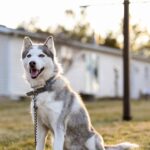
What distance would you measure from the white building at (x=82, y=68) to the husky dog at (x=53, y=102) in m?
19.3

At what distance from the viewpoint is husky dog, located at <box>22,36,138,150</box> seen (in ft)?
26.9

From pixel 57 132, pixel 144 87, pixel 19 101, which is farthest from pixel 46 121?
pixel 144 87

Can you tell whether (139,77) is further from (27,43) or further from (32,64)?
(32,64)

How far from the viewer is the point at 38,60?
8047 millimetres

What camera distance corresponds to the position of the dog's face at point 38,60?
8.07 m

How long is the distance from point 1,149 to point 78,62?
29638mm

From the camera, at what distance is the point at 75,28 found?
64750 mm

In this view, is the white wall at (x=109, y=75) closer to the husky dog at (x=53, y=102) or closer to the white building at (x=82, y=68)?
the white building at (x=82, y=68)

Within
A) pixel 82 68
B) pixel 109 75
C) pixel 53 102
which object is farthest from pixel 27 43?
pixel 109 75

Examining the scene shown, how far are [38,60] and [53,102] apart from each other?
0.66 meters

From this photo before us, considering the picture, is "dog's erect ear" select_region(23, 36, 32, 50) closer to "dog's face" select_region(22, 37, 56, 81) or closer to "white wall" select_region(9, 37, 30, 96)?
"dog's face" select_region(22, 37, 56, 81)

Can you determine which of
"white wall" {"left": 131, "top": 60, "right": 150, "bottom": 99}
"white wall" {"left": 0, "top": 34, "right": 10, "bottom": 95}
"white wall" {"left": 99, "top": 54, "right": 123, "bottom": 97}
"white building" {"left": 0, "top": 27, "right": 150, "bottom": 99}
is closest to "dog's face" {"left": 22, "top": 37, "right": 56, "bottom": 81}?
"white building" {"left": 0, "top": 27, "right": 150, "bottom": 99}

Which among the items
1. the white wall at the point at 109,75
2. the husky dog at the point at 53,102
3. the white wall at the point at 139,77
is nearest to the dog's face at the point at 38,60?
the husky dog at the point at 53,102

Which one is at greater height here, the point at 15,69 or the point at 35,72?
the point at 35,72
